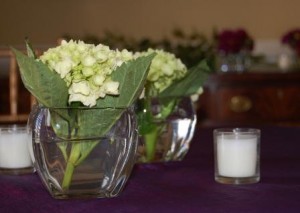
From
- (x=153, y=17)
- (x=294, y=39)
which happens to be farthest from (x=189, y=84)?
(x=153, y=17)

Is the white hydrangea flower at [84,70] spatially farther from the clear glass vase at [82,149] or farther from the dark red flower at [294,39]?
the dark red flower at [294,39]

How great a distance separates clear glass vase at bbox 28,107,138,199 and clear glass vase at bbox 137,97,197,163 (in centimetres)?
30

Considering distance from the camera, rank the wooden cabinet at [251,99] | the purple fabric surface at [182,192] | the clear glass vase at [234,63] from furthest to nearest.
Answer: the clear glass vase at [234,63]
the wooden cabinet at [251,99]
the purple fabric surface at [182,192]

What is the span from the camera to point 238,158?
1.12 metres

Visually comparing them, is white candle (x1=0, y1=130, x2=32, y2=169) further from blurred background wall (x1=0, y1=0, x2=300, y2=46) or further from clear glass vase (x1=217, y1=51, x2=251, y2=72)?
blurred background wall (x1=0, y1=0, x2=300, y2=46)

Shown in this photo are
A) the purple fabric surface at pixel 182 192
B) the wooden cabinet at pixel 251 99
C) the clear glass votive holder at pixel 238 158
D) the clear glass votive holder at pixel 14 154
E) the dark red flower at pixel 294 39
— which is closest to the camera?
the purple fabric surface at pixel 182 192

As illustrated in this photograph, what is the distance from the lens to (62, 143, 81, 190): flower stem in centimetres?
102

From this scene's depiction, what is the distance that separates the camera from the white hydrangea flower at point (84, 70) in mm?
985

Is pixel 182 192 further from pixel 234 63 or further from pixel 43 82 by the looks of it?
pixel 234 63

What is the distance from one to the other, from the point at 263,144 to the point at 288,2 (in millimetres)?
2217

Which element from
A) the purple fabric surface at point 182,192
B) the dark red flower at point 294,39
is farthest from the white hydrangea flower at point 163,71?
the dark red flower at point 294,39

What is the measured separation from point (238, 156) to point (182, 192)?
125 mm

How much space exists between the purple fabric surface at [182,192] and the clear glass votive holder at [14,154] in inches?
1.3

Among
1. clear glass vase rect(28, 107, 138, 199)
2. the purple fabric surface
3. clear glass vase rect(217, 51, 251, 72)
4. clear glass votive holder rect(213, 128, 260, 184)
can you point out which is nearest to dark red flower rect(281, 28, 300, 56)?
clear glass vase rect(217, 51, 251, 72)
